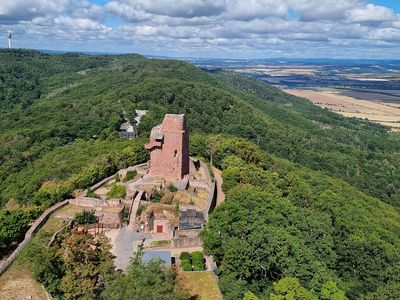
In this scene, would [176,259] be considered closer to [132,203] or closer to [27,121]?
[132,203]

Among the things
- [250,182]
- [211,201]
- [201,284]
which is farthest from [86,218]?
[250,182]

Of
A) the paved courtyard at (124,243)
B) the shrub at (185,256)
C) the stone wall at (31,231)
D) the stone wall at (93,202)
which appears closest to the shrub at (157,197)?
the stone wall at (93,202)

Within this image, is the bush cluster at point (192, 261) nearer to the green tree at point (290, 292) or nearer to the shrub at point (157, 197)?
the green tree at point (290, 292)

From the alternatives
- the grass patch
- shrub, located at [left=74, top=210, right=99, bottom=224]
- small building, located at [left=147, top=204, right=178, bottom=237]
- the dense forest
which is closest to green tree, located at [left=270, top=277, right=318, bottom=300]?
the dense forest

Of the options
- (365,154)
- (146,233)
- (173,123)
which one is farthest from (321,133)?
(146,233)

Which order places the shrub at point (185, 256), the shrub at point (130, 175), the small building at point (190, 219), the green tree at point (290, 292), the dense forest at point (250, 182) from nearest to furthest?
the green tree at point (290, 292) < the dense forest at point (250, 182) < the shrub at point (185, 256) < the small building at point (190, 219) < the shrub at point (130, 175)

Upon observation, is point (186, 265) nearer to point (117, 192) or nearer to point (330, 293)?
point (330, 293)
